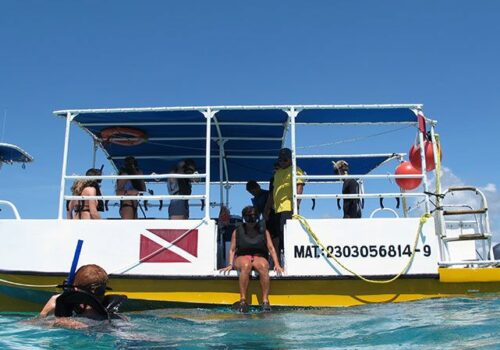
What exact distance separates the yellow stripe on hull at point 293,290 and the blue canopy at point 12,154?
2.79 meters

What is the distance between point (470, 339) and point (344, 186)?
448 centimetres

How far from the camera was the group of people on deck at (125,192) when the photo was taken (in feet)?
26.1

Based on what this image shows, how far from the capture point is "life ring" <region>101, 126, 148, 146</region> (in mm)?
8922

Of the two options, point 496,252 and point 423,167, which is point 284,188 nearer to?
point 423,167

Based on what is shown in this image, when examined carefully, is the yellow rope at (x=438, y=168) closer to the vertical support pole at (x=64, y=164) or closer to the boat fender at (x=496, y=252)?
the boat fender at (x=496, y=252)

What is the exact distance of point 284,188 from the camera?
7938mm

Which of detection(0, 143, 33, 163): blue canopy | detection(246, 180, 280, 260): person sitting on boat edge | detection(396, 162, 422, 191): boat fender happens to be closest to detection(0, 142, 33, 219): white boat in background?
detection(0, 143, 33, 163): blue canopy

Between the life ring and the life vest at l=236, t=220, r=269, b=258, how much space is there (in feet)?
9.28

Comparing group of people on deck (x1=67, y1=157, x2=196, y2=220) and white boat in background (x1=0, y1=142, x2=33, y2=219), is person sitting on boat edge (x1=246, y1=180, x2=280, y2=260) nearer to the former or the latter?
group of people on deck (x1=67, y1=157, x2=196, y2=220)

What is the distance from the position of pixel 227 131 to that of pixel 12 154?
157 inches

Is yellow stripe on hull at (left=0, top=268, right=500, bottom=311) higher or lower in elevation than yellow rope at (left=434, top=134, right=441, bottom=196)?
lower

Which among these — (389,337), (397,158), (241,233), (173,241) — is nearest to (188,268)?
(173,241)

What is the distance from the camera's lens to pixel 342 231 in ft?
24.6

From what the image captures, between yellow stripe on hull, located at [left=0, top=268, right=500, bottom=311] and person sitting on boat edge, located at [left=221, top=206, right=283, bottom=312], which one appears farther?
yellow stripe on hull, located at [left=0, top=268, right=500, bottom=311]
